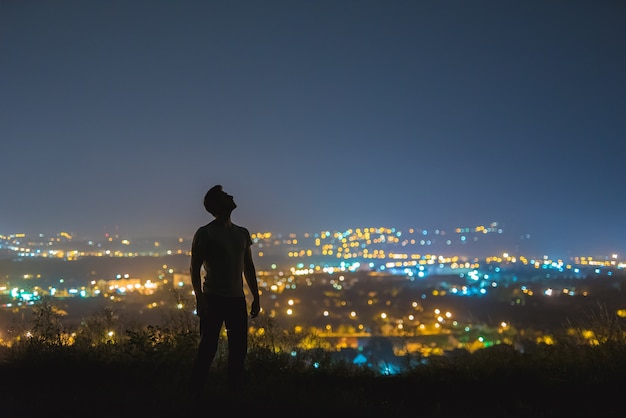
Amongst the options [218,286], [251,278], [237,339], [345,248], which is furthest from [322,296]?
[345,248]

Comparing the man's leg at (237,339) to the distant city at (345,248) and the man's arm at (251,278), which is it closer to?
the man's arm at (251,278)

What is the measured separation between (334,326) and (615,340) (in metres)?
14.8

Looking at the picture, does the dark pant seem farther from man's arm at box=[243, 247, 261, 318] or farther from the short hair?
Result: the short hair

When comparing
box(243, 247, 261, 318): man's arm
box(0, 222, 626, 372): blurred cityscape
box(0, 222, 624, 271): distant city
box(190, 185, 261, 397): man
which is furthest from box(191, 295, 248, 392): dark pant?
box(0, 222, 624, 271): distant city

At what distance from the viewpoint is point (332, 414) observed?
3.58 meters

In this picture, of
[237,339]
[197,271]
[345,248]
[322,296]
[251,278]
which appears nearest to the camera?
[197,271]

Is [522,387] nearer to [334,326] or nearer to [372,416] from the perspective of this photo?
[372,416]

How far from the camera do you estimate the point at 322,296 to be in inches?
1153

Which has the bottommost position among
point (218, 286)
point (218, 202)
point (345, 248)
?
point (218, 286)

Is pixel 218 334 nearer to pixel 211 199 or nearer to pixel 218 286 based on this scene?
pixel 218 286

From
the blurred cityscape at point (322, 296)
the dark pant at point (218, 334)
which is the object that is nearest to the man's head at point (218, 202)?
the dark pant at point (218, 334)

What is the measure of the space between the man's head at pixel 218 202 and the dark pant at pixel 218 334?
743 mm

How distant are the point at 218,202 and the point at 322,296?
85.4 ft

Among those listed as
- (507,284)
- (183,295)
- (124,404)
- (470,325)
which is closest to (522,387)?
(124,404)
